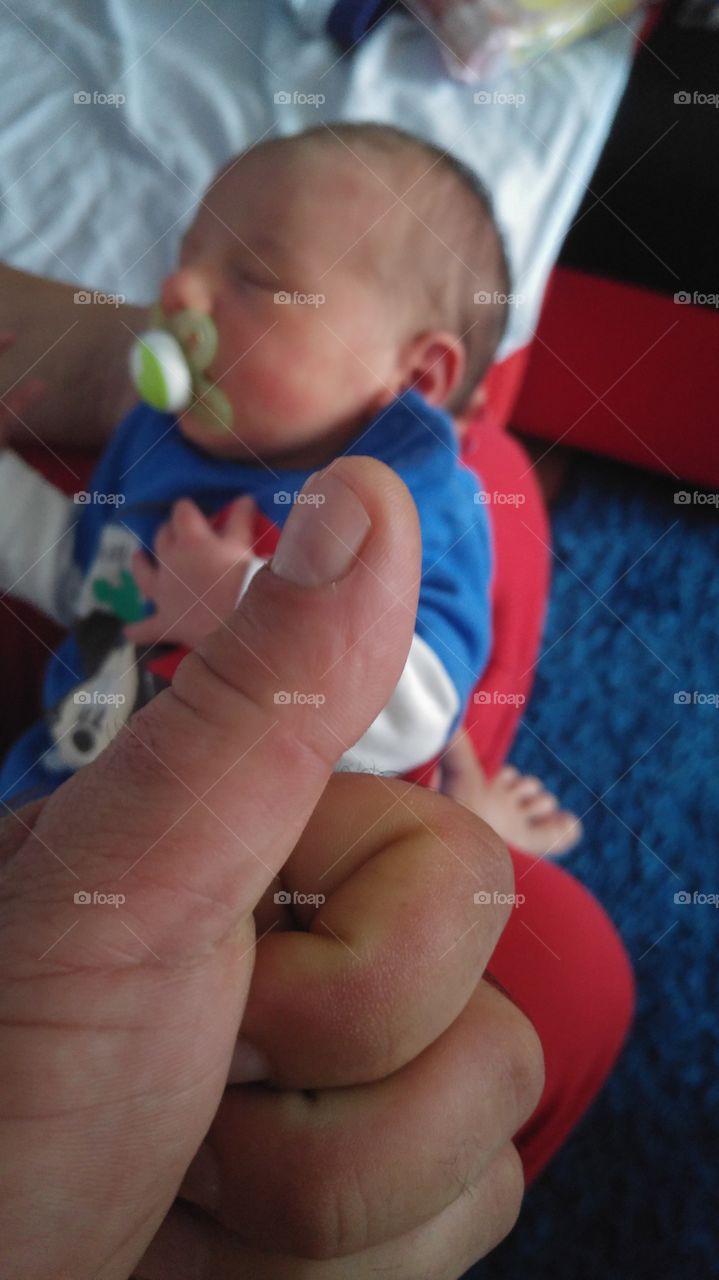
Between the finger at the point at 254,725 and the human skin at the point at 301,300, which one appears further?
the human skin at the point at 301,300

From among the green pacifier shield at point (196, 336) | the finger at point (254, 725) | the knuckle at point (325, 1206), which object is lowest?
the knuckle at point (325, 1206)

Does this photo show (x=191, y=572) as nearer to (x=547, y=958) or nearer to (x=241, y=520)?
(x=241, y=520)

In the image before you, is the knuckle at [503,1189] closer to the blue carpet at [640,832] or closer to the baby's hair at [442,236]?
the blue carpet at [640,832]

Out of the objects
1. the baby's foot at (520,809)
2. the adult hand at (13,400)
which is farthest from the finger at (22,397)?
the baby's foot at (520,809)

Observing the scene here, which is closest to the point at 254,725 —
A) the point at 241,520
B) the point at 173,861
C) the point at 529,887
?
the point at 173,861

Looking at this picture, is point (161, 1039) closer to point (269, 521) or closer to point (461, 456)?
point (269, 521)

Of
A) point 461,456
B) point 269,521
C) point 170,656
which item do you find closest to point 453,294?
point 461,456
